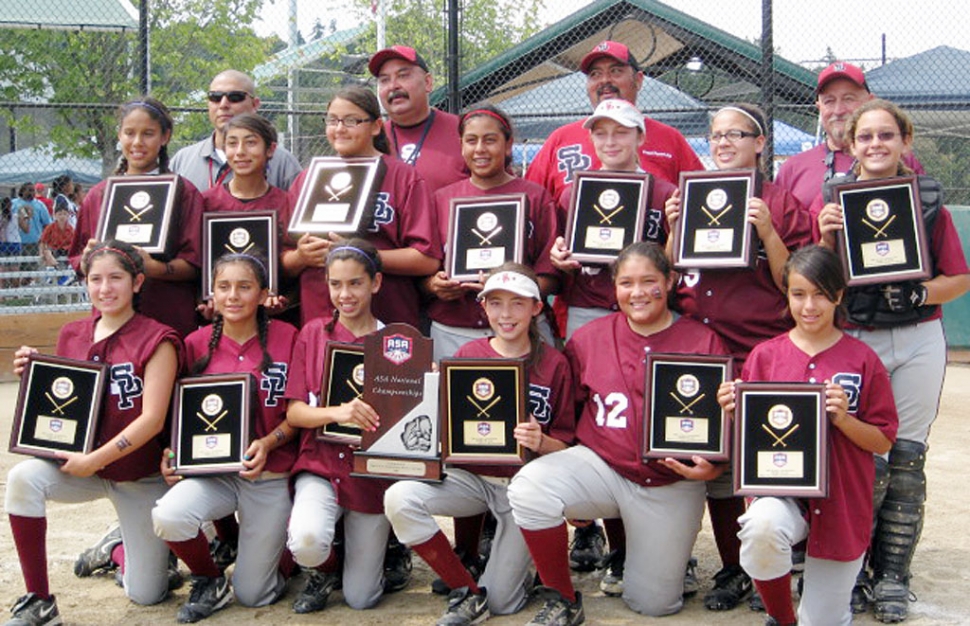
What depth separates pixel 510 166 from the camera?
5.09 meters

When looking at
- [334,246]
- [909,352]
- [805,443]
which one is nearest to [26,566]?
[334,246]

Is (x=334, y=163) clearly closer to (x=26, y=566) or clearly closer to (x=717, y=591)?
(x=26, y=566)

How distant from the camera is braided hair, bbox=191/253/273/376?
4578 millimetres

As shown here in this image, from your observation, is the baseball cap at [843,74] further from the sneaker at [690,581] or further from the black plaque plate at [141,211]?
the black plaque plate at [141,211]

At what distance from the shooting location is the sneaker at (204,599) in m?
4.39

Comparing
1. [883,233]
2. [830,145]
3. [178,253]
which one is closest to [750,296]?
[883,233]

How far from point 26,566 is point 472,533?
178 cm

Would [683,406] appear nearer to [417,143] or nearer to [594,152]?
[594,152]

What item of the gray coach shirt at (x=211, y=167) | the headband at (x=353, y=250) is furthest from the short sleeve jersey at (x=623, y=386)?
the gray coach shirt at (x=211, y=167)

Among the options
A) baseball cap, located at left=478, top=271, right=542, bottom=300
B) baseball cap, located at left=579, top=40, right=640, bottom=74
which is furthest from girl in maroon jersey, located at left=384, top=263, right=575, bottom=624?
baseball cap, located at left=579, top=40, right=640, bottom=74

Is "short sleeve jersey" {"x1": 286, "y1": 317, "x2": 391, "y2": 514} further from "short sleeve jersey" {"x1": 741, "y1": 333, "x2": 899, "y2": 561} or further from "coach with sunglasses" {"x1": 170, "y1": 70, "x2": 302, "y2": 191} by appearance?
"short sleeve jersey" {"x1": 741, "y1": 333, "x2": 899, "y2": 561}

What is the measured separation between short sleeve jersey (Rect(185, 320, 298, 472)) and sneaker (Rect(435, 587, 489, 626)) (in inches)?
33.9

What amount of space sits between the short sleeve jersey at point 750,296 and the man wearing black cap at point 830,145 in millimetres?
202

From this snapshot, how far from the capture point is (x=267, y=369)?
458 centimetres
